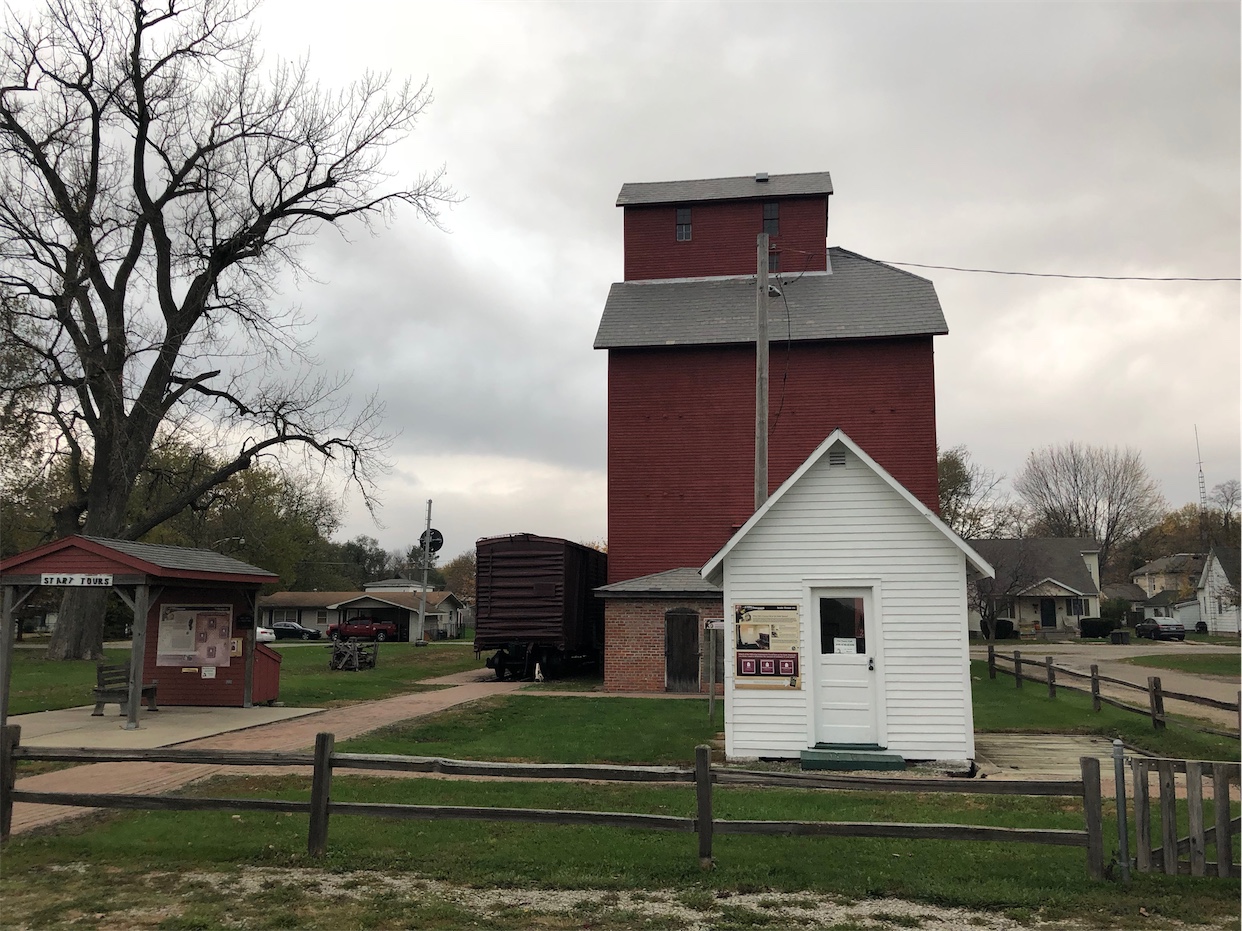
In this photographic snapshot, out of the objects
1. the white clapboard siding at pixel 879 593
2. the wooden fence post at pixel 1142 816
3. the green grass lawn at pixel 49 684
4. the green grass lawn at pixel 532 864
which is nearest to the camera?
the green grass lawn at pixel 532 864

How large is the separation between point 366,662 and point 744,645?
23005mm

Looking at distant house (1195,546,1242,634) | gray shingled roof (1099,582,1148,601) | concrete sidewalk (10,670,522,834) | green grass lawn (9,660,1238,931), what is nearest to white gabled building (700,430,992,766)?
green grass lawn (9,660,1238,931)

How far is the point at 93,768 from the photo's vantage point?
40.4 feet

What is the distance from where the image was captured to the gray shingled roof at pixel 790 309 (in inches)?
1093

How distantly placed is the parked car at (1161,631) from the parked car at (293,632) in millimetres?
55876

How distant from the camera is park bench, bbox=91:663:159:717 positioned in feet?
53.8

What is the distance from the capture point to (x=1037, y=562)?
58.2 metres

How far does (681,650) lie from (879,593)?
12.1 metres

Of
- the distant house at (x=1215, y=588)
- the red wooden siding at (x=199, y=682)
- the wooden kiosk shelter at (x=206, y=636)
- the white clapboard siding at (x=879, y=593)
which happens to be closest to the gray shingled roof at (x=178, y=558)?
the wooden kiosk shelter at (x=206, y=636)

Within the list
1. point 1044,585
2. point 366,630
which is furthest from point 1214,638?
point 366,630

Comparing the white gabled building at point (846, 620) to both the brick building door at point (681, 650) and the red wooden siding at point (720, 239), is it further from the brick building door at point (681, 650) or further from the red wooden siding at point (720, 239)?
the red wooden siding at point (720, 239)

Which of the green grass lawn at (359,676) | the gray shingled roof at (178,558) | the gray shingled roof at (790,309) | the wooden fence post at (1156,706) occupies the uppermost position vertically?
the gray shingled roof at (790,309)

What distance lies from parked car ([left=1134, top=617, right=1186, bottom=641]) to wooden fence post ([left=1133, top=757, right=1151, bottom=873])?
191 feet

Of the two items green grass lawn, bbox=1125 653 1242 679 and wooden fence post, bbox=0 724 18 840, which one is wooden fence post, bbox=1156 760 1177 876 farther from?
green grass lawn, bbox=1125 653 1242 679
